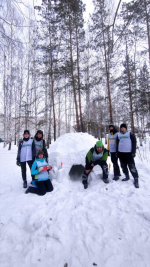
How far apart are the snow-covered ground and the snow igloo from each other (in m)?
0.58

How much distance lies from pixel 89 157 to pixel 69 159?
0.81 m

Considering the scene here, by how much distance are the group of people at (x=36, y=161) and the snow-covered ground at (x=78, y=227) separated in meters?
0.21

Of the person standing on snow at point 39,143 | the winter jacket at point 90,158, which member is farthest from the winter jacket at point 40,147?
the winter jacket at point 90,158

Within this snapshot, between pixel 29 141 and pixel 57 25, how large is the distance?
983cm

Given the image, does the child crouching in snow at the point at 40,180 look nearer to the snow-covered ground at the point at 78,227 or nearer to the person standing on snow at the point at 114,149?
the snow-covered ground at the point at 78,227

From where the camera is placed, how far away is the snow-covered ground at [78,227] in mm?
1707

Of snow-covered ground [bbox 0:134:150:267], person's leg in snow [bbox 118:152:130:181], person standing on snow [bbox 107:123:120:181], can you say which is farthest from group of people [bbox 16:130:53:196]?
person's leg in snow [bbox 118:152:130:181]

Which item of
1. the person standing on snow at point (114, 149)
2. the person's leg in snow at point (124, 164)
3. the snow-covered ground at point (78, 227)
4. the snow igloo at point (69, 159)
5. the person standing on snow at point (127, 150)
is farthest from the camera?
the snow igloo at point (69, 159)

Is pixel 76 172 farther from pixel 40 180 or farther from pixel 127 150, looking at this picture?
pixel 127 150

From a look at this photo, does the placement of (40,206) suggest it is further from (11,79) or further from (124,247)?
(11,79)

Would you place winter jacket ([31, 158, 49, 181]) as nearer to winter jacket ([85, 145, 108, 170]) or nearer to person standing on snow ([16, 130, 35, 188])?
person standing on snow ([16, 130, 35, 188])

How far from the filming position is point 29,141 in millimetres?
3828

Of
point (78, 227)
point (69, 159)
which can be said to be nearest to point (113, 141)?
point (69, 159)

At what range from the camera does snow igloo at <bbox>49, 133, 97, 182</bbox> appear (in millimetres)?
3961
